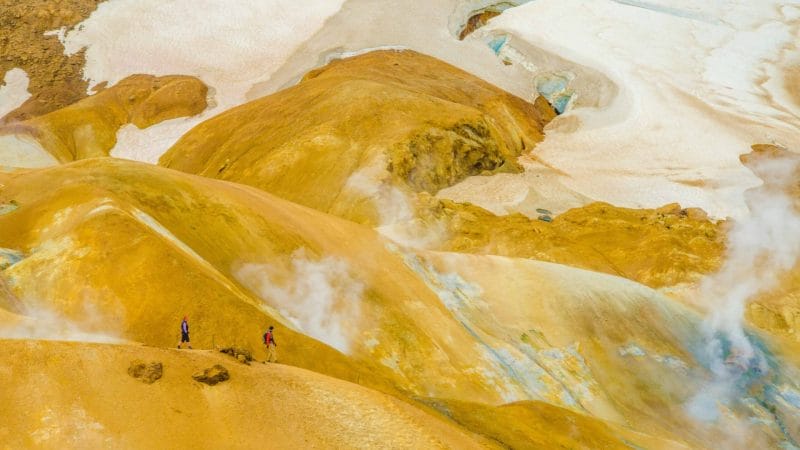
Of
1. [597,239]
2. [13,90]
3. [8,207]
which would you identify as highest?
[8,207]

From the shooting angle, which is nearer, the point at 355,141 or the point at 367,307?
the point at 367,307

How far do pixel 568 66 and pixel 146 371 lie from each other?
9803 cm

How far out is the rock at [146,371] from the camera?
2114 cm

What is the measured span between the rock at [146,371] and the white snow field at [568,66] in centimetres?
4997

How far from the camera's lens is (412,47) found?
350 feet

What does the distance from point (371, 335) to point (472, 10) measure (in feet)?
351

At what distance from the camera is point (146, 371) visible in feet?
69.7

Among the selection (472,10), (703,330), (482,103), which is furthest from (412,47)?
(703,330)

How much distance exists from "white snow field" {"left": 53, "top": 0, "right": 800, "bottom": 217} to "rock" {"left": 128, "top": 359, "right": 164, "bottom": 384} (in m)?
50.0

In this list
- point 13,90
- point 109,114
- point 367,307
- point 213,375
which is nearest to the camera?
point 213,375

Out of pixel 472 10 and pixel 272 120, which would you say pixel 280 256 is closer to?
pixel 272 120

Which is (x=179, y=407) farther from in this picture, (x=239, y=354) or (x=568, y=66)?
(x=568, y=66)

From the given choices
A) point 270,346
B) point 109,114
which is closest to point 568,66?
point 109,114

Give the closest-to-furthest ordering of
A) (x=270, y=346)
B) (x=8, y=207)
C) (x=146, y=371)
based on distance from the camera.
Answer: (x=146, y=371), (x=270, y=346), (x=8, y=207)
